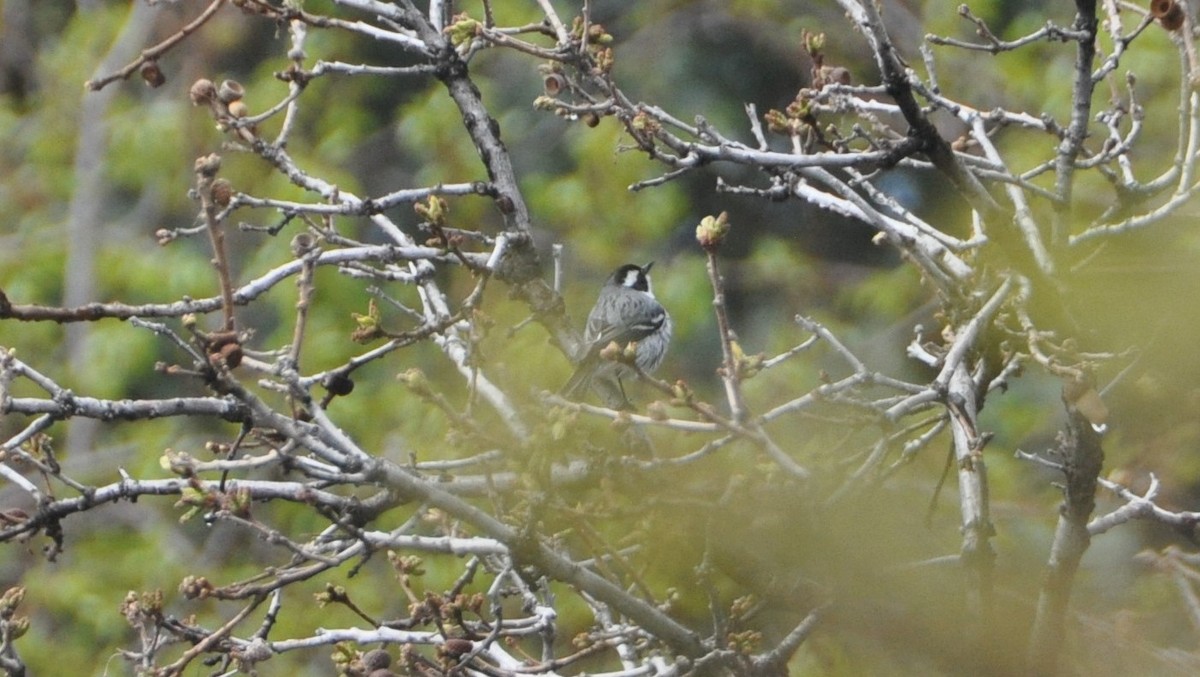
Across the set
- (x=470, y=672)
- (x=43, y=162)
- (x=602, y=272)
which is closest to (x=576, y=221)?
(x=602, y=272)

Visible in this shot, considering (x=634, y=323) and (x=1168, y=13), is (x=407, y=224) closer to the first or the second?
(x=634, y=323)

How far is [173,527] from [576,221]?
10.1 feet

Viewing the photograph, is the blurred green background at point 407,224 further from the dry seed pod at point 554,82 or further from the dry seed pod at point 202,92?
the dry seed pod at point 202,92

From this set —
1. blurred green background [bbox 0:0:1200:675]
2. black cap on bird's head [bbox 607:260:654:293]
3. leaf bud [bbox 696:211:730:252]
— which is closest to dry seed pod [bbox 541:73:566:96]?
leaf bud [bbox 696:211:730:252]

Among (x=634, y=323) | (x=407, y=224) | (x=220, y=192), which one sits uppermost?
(x=407, y=224)

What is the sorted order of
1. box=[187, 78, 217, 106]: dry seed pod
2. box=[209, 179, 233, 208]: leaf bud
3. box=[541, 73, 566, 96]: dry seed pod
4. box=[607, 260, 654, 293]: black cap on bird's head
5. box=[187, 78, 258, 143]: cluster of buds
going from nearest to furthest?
box=[209, 179, 233, 208]: leaf bud < box=[187, 78, 217, 106]: dry seed pod < box=[187, 78, 258, 143]: cluster of buds < box=[541, 73, 566, 96]: dry seed pod < box=[607, 260, 654, 293]: black cap on bird's head

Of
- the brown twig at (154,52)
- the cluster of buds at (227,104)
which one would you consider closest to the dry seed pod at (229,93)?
the cluster of buds at (227,104)

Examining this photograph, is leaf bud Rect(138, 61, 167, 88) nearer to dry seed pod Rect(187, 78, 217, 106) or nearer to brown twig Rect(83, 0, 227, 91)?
brown twig Rect(83, 0, 227, 91)

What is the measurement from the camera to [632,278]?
754 centimetres

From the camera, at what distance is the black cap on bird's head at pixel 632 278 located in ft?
24.7

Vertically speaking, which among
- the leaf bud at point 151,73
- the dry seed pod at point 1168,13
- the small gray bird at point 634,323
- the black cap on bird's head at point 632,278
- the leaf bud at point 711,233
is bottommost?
the leaf bud at point 711,233

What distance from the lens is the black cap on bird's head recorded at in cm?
752

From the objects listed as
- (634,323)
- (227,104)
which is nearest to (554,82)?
(227,104)

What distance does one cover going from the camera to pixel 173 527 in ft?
29.3
